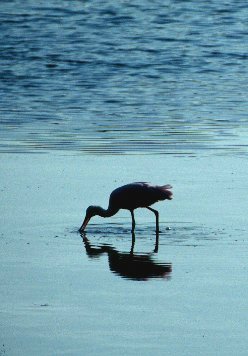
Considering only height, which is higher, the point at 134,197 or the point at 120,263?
the point at 120,263

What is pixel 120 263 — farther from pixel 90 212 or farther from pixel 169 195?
pixel 169 195

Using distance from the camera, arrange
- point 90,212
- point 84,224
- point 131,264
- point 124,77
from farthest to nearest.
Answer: point 124,77 → point 90,212 → point 84,224 → point 131,264

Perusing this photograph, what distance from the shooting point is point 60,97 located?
28859 mm

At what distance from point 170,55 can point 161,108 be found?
476 inches

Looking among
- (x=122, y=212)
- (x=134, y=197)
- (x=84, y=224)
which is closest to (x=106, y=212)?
(x=134, y=197)

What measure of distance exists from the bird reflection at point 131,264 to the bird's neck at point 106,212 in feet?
3.22

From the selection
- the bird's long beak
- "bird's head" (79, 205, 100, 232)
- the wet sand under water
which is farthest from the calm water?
the bird's long beak

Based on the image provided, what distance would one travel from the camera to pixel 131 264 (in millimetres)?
12672

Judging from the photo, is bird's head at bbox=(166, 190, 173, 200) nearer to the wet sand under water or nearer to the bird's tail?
the bird's tail

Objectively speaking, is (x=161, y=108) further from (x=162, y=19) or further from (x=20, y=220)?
(x=162, y=19)

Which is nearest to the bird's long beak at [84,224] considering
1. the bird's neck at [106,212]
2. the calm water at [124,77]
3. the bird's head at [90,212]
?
the bird's head at [90,212]

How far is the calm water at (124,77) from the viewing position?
21.6m

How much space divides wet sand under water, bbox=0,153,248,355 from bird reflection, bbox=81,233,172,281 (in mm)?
12

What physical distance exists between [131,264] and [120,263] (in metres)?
0.10
